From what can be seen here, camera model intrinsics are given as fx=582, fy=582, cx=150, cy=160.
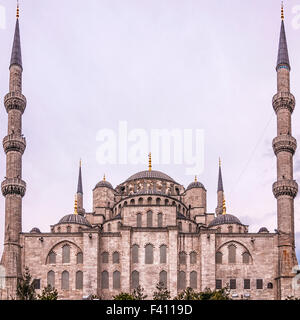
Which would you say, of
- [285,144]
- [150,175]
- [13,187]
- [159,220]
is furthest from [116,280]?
[285,144]

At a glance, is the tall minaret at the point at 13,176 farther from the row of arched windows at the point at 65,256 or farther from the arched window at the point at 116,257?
the arched window at the point at 116,257

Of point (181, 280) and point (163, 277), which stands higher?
point (163, 277)

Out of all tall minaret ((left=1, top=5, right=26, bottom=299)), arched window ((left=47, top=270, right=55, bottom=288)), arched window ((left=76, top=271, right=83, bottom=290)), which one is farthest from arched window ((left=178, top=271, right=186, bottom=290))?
tall minaret ((left=1, top=5, right=26, bottom=299))

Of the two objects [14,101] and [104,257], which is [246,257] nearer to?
[104,257]

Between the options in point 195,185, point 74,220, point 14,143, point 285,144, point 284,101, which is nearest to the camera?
point 14,143

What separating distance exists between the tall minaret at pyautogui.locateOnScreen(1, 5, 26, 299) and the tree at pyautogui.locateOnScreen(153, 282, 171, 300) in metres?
8.89

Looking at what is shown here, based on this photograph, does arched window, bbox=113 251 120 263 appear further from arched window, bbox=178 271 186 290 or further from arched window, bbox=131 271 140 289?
arched window, bbox=178 271 186 290

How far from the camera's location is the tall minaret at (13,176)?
37.2 m

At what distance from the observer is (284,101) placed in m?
40.7

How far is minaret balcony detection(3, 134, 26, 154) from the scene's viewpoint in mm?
39344

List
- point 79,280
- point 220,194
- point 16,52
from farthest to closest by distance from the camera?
point 220,194
point 16,52
point 79,280

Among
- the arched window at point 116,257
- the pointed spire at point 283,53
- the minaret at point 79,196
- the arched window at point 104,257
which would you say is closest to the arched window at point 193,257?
the arched window at point 116,257

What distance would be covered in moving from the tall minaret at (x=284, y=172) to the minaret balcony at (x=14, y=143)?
56.9 feet

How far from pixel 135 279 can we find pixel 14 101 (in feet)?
48.3
